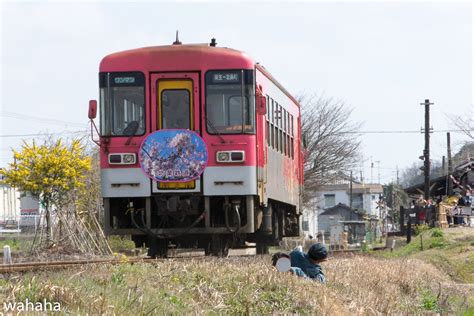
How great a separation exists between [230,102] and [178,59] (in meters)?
1.08

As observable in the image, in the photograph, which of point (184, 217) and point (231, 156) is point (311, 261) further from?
point (184, 217)

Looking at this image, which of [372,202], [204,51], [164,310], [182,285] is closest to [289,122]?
[204,51]

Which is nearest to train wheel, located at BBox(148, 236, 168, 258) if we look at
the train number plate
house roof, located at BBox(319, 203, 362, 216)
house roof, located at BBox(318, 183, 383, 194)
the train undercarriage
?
the train undercarriage

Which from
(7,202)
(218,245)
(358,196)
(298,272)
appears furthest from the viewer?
(358,196)

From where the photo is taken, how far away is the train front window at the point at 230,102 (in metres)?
15.5

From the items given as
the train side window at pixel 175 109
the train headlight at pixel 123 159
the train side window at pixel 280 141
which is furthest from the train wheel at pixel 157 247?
the train side window at pixel 280 141

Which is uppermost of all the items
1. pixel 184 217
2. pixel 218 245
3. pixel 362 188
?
pixel 362 188

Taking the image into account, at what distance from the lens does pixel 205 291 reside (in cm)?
898

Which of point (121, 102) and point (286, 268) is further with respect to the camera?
point (121, 102)

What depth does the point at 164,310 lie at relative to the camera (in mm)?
7523

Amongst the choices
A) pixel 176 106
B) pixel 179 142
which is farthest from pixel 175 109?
pixel 179 142

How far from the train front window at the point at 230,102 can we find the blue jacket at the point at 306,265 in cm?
464

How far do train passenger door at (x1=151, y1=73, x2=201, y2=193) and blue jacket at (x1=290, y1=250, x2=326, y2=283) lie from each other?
453 centimetres

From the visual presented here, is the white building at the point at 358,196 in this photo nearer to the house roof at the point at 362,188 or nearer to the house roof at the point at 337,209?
the house roof at the point at 362,188
